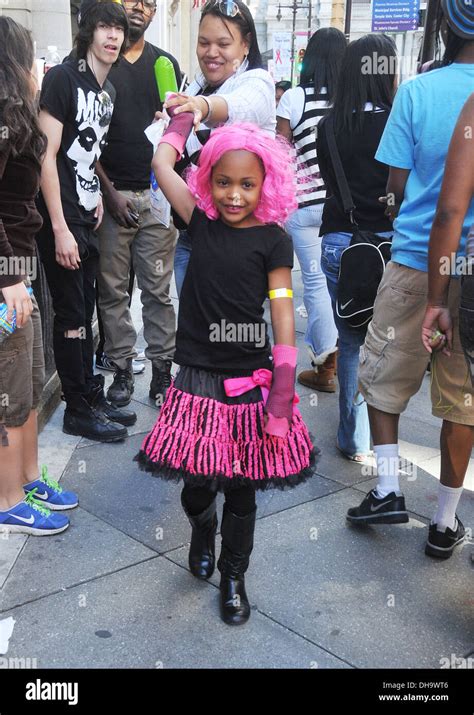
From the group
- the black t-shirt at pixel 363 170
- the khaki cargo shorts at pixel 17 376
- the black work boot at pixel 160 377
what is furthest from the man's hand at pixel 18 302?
the black work boot at pixel 160 377

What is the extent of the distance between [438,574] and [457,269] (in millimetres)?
1215

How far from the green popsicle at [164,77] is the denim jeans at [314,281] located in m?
1.11

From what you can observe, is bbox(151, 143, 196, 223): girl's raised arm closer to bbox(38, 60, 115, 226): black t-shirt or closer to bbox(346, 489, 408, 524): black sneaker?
bbox(38, 60, 115, 226): black t-shirt

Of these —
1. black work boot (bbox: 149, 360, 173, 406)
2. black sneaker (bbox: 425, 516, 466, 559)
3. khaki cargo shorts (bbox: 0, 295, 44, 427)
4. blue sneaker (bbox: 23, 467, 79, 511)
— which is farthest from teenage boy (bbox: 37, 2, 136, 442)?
black sneaker (bbox: 425, 516, 466, 559)


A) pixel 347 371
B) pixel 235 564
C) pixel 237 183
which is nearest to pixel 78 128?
pixel 237 183

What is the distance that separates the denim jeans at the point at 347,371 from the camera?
4117 millimetres

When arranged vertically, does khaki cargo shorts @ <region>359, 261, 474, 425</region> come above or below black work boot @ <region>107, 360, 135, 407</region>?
above

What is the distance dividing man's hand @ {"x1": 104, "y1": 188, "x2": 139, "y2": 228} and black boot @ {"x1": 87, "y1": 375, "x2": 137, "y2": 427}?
90cm

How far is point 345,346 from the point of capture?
4184 millimetres

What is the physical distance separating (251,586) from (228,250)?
1286 millimetres

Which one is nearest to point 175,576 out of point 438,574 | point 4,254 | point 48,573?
point 48,573

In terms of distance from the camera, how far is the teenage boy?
155 inches

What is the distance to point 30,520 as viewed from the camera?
10.9ft
